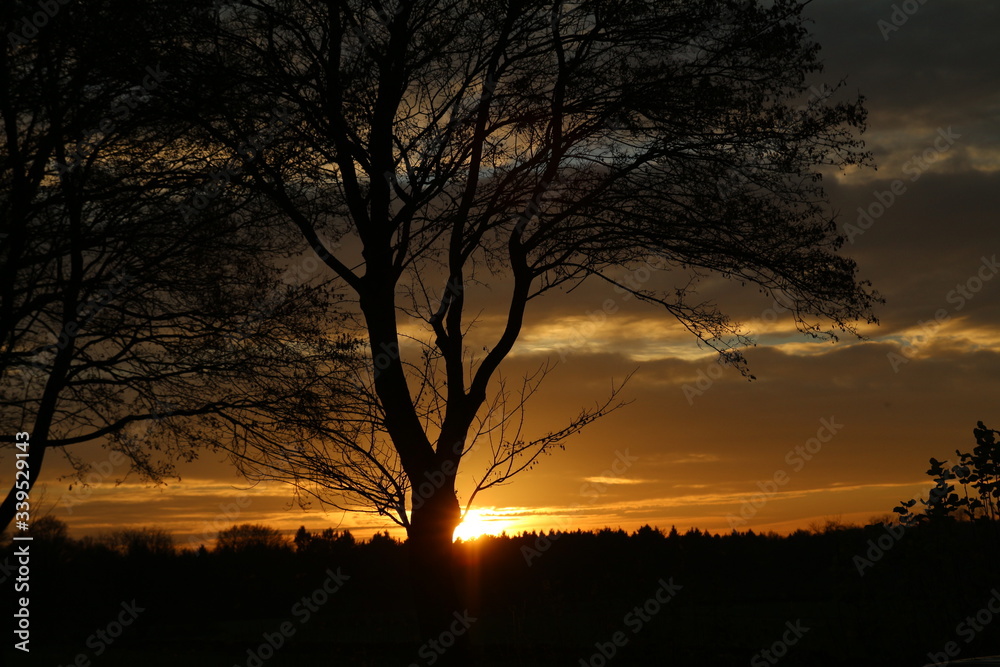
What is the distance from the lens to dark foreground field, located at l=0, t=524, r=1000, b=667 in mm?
9172

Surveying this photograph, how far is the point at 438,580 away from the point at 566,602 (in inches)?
177

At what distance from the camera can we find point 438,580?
30.7 feet

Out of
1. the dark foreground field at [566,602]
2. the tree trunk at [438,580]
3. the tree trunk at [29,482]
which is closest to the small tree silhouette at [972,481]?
the dark foreground field at [566,602]

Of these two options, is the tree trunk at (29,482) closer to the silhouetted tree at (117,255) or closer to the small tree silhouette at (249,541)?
the silhouetted tree at (117,255)

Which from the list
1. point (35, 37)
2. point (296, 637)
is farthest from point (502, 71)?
point (296, 637)

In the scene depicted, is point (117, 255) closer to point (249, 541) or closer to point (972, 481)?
point (972, 481)

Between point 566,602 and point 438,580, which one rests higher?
point 438,580

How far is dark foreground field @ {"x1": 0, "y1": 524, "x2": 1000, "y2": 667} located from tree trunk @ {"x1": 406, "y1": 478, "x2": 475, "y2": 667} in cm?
22

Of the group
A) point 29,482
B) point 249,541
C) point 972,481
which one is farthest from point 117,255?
point 249,541

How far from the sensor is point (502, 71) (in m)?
10.1

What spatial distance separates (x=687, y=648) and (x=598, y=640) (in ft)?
5.58

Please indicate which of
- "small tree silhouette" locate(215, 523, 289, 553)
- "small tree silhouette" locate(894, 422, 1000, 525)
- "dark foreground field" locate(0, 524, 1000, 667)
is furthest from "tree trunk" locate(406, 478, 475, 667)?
"small tree silhouette" locate(215, 523, 289, 553)

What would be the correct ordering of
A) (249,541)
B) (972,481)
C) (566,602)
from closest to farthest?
(972,481) < (566,602) < (249,541)

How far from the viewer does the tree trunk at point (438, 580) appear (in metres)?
9.16
